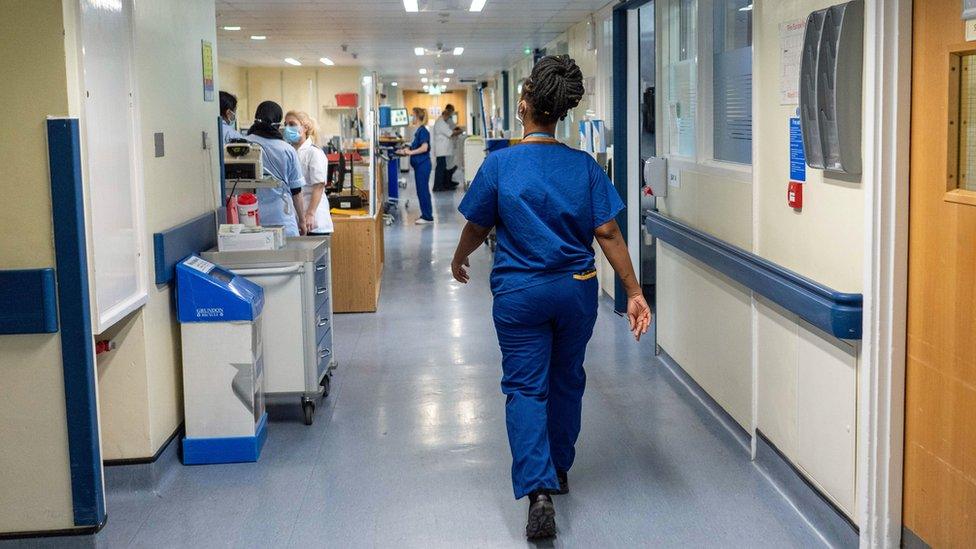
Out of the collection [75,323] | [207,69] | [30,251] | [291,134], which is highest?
[207,69]

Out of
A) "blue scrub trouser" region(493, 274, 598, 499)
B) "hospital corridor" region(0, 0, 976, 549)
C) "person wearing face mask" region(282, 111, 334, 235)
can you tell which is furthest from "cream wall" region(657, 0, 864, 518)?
"person wearing face mask" region(282, 111, 334, 235)

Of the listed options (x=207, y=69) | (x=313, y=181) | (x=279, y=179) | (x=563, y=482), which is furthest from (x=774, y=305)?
(x=313, y=181)

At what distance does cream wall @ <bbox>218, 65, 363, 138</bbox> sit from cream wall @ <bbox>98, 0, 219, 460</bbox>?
1538 centimetres

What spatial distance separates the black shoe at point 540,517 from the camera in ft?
10.9

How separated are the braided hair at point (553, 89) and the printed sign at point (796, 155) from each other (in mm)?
714

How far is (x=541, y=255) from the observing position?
333 cm

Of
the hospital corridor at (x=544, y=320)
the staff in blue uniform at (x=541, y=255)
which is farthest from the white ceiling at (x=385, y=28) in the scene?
the staff in blue uniform at (x=541, y=255)

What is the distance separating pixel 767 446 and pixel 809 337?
0.70 metres

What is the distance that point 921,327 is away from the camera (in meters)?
2.78

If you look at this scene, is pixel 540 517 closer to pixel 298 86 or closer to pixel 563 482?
pixel 563 482

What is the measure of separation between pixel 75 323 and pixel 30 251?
246mm

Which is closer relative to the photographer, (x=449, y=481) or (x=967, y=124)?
(x=967, y=124)

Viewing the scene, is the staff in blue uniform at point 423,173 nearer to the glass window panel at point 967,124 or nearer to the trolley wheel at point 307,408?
the trolley wheel at point 307,408

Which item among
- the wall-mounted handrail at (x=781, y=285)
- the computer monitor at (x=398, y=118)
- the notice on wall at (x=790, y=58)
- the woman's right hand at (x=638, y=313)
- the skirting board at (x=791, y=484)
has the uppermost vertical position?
the computer monitor at (x=398, y=118)
